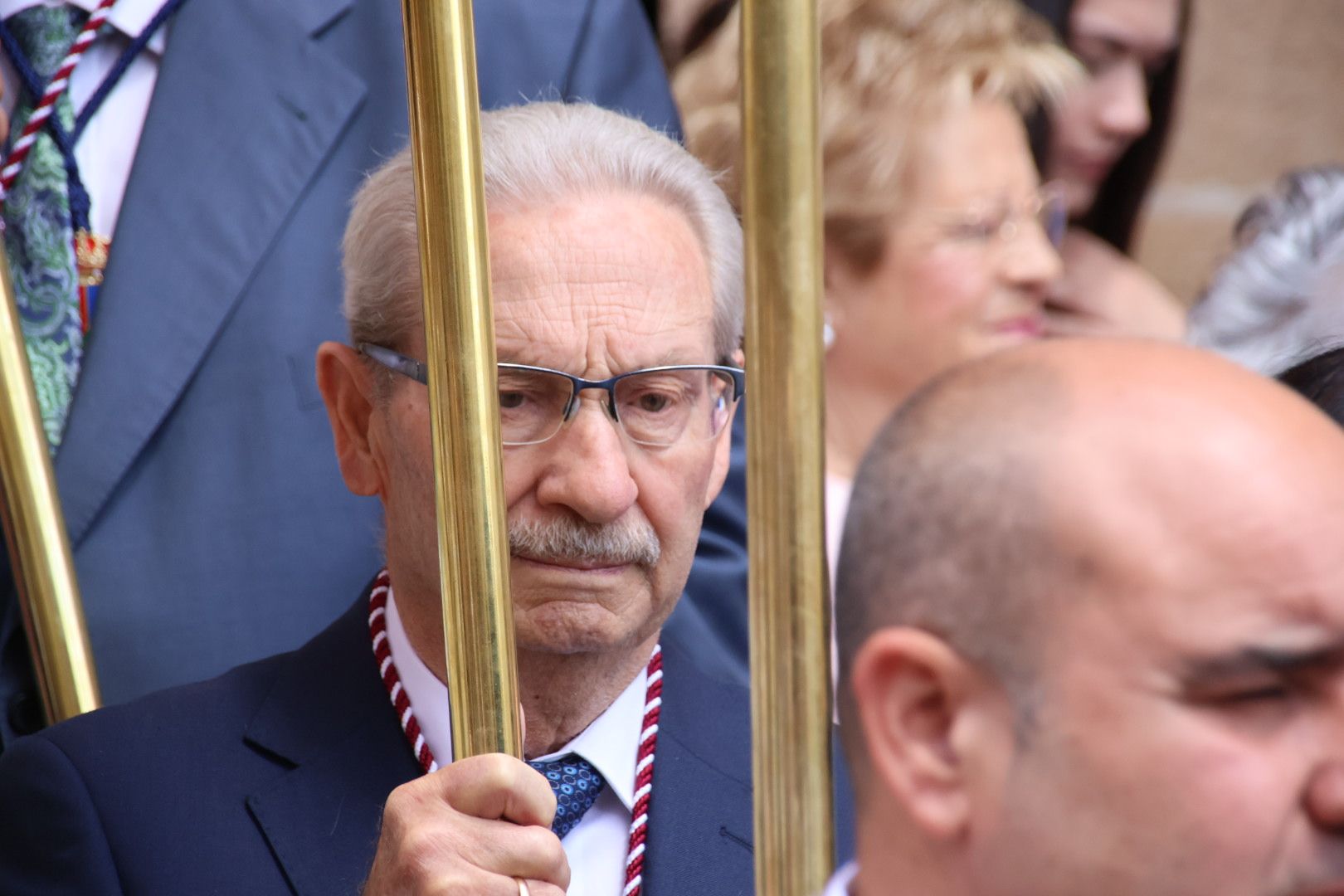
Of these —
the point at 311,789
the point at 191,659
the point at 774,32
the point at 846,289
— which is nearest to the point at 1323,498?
the point at 774,32

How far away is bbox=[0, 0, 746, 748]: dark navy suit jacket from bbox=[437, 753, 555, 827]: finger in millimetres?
540

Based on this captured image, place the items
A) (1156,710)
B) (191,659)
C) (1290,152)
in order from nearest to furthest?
1. (1156,710)
2. (191,659)
3. (1290,152)

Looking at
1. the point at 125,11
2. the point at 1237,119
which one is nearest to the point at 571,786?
the point at 125,11

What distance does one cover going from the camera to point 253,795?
116 cm

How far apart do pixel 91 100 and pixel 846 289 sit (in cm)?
79

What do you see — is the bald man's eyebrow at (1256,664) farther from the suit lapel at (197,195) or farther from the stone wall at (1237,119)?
the stone wall at (1237,119)

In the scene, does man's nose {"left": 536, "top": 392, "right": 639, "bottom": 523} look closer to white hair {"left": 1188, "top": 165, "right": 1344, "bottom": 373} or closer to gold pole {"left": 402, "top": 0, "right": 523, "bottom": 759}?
gold pole {"left": 402, "top": 0, "right": 523, "bottom": 759}

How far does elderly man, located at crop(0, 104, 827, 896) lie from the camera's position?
112 cm

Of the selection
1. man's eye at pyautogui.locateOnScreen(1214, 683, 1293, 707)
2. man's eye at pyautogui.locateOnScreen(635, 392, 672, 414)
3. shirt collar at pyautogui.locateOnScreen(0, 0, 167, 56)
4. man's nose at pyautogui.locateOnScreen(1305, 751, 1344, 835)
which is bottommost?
man's nose at pyautogui.locateOnScreen(1305, 751, 1344, 835)

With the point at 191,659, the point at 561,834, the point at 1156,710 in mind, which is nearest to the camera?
the point at 1156,710

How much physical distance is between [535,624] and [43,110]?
1.92 feet

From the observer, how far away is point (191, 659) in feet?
4.55

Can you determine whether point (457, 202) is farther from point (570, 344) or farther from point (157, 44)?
point (157, 44)

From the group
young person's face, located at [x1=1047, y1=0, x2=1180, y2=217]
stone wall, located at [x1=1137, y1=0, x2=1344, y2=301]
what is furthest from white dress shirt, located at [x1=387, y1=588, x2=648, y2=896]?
stone wall, located at [x1=1137, y1=0, x2=1344, y2=301]
